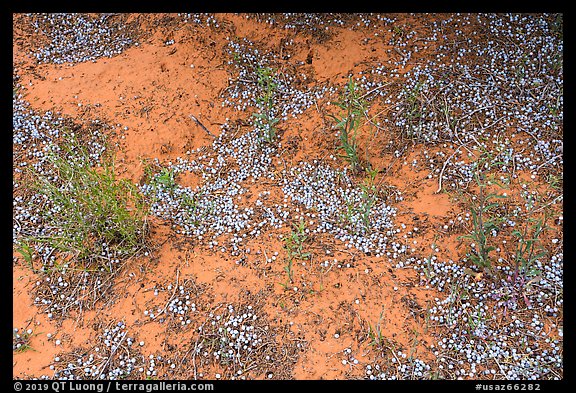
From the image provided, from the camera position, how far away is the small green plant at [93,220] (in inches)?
160

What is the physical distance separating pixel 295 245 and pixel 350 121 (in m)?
1.34

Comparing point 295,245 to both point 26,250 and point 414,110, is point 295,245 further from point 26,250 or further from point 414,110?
point 26,250

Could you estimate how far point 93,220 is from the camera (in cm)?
414

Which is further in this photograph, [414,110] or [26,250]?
[414,110]

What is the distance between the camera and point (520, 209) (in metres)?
4.09

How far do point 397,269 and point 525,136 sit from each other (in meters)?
1.97

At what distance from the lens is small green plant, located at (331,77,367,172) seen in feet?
14.7

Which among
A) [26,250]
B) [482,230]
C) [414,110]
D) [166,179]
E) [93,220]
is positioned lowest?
[26,250]

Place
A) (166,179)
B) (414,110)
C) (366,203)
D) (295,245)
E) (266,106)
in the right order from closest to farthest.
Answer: (295,245), (366,203), (166,179), (414,110), (266,106)

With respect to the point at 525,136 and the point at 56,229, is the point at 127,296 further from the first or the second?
the point at 525,136

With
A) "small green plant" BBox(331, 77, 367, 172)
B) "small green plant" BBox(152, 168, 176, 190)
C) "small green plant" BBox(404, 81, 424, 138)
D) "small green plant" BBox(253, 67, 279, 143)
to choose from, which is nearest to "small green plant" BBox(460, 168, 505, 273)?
"small green plant" BBox(404, 81, 424, 138)

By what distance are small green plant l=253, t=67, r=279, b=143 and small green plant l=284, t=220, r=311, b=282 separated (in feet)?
3.91

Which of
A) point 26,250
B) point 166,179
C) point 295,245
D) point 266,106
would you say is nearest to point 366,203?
point 295,245

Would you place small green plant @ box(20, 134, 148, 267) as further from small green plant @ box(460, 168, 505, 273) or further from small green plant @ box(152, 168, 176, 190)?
small green plant @ box(460, 168, 505, 273)
